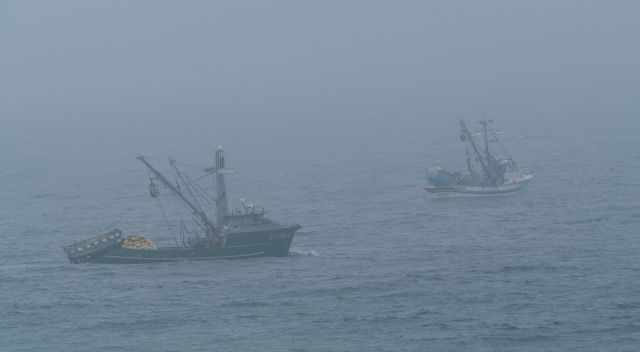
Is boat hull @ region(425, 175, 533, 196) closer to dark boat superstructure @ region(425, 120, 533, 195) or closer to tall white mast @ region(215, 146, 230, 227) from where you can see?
dark boat superstructure @ region(425, 120, 533, 195)

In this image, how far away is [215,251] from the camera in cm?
12344

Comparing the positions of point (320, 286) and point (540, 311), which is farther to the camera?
point (320, 286)

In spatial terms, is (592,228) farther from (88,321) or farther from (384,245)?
(88,321)

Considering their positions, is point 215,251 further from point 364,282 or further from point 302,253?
point 364,282

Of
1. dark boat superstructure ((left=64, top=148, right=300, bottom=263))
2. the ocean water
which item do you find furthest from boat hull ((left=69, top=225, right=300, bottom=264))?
the ocean water

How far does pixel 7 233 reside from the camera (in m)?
146

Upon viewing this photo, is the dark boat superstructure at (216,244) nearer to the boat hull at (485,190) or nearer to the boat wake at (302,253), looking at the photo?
the boat wake at (302,253)

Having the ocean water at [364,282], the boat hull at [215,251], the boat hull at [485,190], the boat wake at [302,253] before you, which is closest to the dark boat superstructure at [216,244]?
the boat hull at [215,251]

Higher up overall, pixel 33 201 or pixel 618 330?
pixel 33 201

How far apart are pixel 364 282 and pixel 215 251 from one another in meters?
18.5

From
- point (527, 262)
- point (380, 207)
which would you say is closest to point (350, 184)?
point (380, 207)

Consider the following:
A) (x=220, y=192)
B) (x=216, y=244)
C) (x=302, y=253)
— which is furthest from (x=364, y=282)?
(x=220, y=192)

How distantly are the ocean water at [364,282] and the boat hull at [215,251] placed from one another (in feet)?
4.59

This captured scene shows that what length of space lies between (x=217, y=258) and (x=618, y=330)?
44.2m
